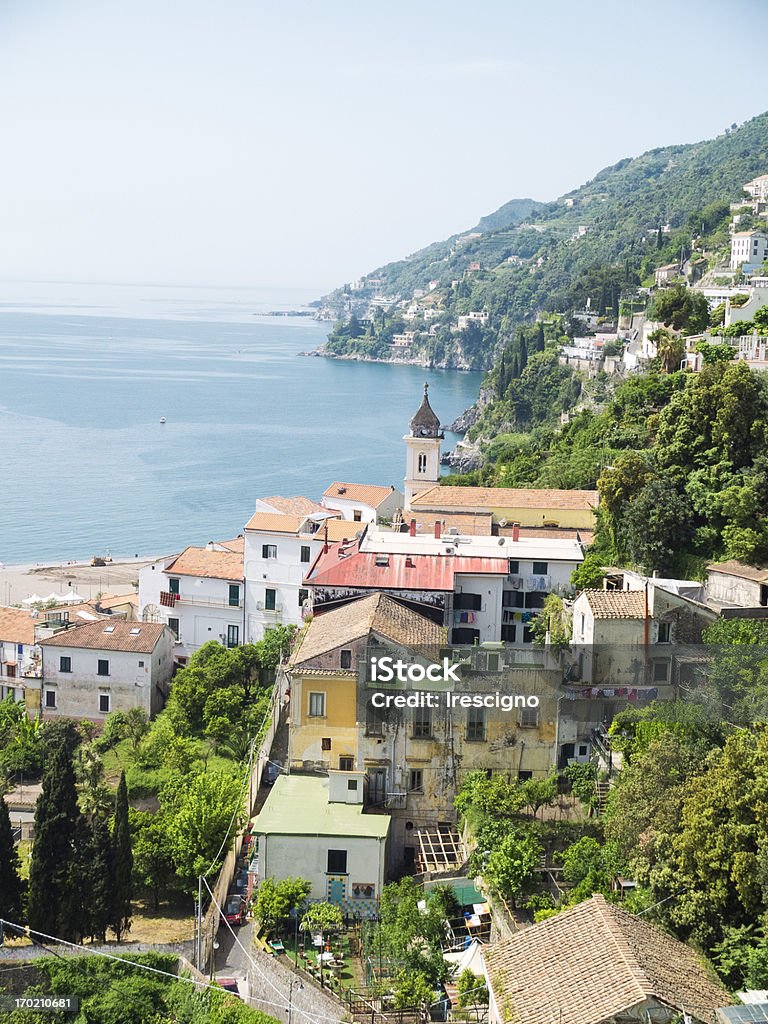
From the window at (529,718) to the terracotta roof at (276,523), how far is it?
9681mm

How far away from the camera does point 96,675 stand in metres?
21.2

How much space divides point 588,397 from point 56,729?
30.0 meters

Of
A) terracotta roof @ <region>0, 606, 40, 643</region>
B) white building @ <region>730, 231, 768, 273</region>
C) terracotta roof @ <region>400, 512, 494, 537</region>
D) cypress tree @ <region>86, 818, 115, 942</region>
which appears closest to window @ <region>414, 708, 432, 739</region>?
cypress tree @ <region>86, 818, 115, 942</region>

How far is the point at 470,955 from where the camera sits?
1166 centimetres

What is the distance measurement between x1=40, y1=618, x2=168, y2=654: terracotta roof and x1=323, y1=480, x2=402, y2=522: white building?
5835mm

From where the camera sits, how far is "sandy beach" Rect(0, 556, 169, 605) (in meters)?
31.5

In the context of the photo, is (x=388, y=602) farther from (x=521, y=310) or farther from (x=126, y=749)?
(x=521, y=310)

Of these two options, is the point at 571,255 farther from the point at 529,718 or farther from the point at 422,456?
the point at 529,718

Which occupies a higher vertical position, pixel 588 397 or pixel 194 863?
pixel 588 397

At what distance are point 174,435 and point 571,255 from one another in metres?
50.2

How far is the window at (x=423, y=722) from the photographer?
14.4 metres

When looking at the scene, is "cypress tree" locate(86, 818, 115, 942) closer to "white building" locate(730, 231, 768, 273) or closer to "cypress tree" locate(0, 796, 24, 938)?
"cypress tree" locate(0, 796, 24, 938)

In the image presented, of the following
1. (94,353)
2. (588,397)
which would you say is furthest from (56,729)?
(94,353)

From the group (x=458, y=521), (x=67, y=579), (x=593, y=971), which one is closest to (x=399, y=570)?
(x=458, y=521)
